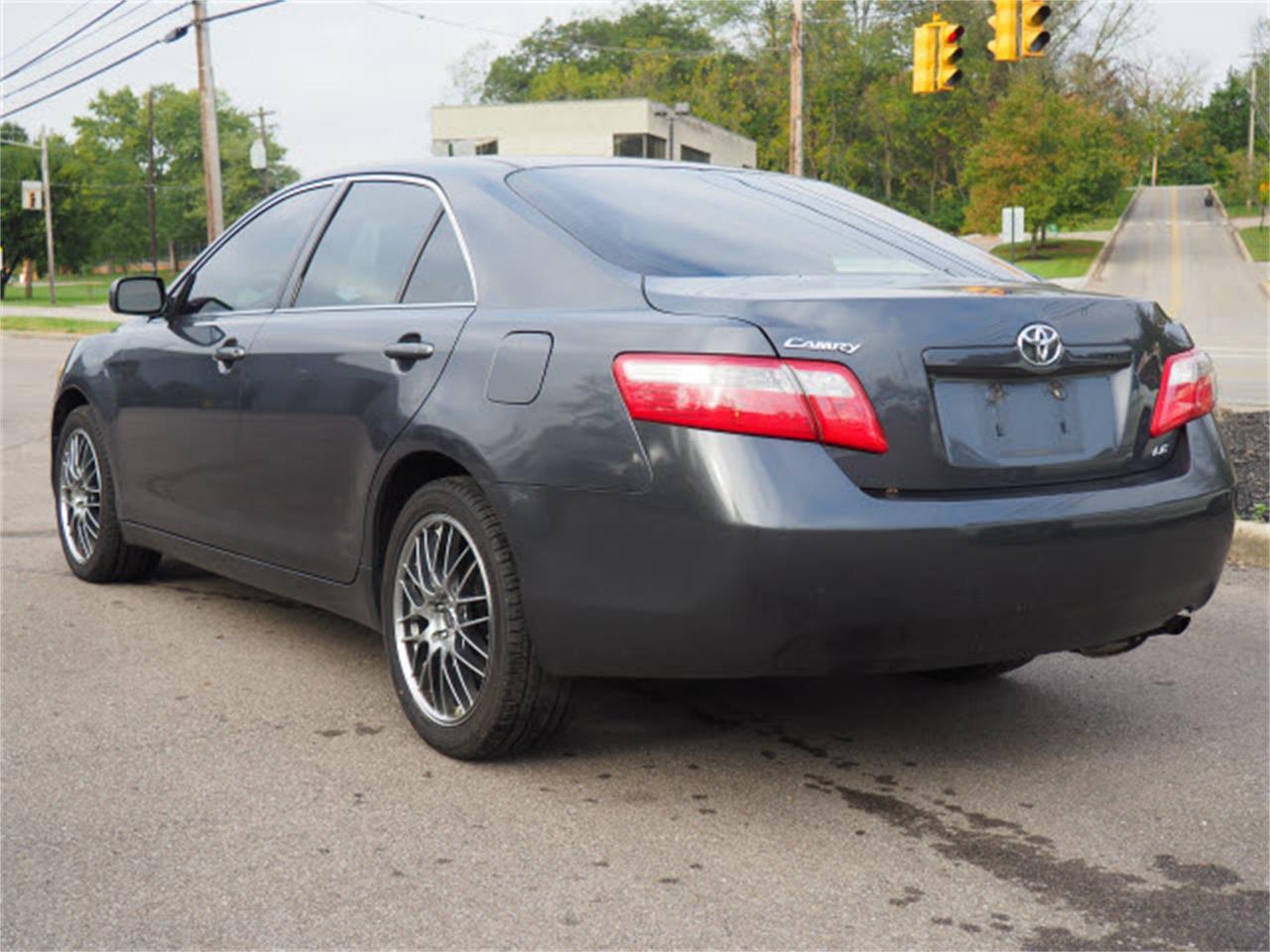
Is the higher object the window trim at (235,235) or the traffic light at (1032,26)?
the traffic light at (1032,26)

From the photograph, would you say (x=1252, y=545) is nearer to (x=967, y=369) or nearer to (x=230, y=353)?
(x=967, y=369)

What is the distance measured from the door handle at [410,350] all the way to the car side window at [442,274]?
152mm

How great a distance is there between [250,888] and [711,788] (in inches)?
46.1

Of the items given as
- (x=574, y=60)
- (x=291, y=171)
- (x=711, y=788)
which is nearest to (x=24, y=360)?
(x=711, y=788)

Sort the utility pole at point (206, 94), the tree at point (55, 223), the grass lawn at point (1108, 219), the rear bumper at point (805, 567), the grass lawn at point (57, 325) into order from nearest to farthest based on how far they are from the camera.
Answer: the rear bumper at point (805, 567) < the utility pole at point (206, 94) < the grass lawn at point (57, 325) < the grass lawn at point (1108, 219) < the tree at point (55, 223)

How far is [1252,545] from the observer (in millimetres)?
6883

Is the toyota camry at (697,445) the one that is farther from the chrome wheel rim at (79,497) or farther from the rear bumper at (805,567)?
the chrome wheel rim at (79,497)

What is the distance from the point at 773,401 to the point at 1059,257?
208ft

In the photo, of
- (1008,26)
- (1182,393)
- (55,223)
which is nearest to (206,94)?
(1008,26)

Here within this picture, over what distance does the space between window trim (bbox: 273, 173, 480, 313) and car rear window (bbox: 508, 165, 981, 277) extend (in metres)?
0.22

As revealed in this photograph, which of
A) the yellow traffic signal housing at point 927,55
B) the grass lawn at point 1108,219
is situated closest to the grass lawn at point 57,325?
the yellow traffic signal housing at point 927,55

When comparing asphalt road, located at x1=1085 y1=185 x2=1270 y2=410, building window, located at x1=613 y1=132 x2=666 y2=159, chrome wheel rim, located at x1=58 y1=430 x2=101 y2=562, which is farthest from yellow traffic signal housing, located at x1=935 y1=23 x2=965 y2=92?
building window, located at x1=613 y1=132 x2=666 y2=159

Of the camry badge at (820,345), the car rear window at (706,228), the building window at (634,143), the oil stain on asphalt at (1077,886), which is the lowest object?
the oil stain on asphalt at (1077,886)

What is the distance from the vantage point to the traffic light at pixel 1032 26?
18484mm
